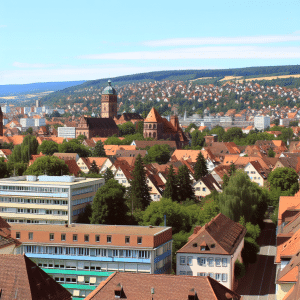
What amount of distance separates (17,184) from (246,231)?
Result: 66.4 feet

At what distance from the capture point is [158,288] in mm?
30766

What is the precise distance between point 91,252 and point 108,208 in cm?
1203

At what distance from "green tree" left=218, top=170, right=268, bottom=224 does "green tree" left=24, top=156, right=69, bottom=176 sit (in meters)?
24.0

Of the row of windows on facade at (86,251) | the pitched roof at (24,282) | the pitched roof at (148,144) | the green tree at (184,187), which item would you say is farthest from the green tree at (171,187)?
the pitched roof at (148,144)

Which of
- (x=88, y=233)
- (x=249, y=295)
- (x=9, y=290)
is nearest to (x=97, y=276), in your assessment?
(x=88, y=233)

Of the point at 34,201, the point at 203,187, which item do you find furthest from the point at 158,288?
the point at 203,187

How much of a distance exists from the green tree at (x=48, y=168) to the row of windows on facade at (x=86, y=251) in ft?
103

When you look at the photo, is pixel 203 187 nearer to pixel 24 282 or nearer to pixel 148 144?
pixel 24 282

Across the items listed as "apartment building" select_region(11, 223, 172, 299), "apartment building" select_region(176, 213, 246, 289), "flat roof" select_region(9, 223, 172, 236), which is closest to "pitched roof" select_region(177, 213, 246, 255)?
"apartment building" select_region(176, 213, 246, 289)

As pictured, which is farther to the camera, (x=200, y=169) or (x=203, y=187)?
(x=200, y=169)

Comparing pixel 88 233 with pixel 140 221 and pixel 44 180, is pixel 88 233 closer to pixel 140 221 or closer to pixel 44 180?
pixel 140 221

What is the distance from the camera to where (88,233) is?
4541 cm

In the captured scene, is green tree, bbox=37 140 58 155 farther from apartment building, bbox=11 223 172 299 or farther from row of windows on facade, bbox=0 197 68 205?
apartment building, bbox=11 223 172 299

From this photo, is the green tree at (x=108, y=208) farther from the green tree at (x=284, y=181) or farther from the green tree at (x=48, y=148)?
the green tree at (x=48, y=148)
